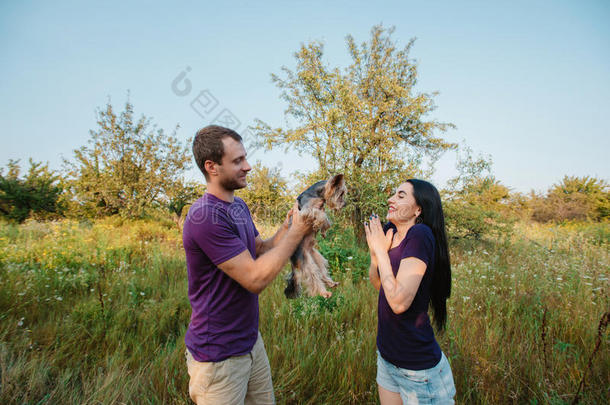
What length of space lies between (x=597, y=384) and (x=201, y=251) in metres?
3.84

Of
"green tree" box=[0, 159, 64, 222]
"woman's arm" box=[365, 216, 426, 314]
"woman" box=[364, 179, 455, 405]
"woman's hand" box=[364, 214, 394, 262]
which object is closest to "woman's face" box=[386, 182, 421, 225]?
"woman" box=[364, 179, 455, 405]

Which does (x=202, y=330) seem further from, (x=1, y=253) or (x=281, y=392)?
(x=1, y=253)

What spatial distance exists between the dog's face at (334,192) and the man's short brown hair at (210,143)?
70 cm

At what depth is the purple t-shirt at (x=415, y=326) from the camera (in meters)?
1.75

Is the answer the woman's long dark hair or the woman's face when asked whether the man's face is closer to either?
the woman's face

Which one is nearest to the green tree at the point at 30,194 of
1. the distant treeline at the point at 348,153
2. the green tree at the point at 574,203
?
the distant treeline at the point at 348,153

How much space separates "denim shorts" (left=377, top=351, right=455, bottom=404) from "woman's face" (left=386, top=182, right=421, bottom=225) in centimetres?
102

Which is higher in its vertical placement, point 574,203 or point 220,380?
point 574,203

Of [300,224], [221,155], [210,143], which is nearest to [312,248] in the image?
[300,224]

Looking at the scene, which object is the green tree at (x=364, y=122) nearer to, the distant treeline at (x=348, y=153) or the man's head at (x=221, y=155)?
the distant treeline at (x=348, y=153)

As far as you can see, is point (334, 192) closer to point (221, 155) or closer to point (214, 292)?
point (221, 155)

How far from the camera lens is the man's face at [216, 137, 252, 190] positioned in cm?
168

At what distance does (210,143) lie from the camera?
1682mm

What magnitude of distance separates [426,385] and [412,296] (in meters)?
0.63
